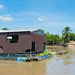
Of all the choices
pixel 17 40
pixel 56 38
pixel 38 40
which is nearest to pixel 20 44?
pixel 17 40

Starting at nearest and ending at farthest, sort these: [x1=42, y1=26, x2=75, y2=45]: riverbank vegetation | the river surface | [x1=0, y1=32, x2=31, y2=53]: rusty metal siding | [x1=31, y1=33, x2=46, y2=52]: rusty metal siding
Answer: the river surface
[x1=0, y1=32, x2=31, y2=53]: rusty metal siding
[x1=31, y1=33, x2=46, y2=52]: rusty metal siding
[x1=42, y1=26, x2=75, y2=45]: riverbank vegetation

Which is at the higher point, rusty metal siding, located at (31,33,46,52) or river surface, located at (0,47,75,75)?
rusty metal siding, located at (31,33,46,52)

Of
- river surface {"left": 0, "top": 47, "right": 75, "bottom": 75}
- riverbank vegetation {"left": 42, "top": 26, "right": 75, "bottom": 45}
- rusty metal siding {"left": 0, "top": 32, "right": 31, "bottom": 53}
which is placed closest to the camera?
river surface {"left": 0, "top": 47, "right": 75, "bottom": 75}

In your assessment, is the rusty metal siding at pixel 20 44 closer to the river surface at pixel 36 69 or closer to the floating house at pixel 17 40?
the floating house at pixel 17 40

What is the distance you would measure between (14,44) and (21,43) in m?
1.04

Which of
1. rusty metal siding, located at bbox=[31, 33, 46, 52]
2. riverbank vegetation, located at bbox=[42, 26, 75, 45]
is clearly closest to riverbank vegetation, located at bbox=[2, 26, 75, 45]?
riverbank vegetation, located at bbox=[42, 26, 75, 45]

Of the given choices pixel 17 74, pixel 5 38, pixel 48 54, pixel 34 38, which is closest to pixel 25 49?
pixel 34 38

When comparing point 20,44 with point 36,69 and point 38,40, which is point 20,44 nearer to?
point 38,40

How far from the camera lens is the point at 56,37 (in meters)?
76.8

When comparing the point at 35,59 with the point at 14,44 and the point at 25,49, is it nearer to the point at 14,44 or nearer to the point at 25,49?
the point at 25,49

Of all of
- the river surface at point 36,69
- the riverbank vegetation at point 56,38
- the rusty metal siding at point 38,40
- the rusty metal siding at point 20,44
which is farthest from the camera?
the riverbank vegetation at point 56,38

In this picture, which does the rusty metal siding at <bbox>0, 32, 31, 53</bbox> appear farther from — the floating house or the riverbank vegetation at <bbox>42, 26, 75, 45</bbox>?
the riverbank vegetation at <bbox>42, 26, 75, 45</bbox>

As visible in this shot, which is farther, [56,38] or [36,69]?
[56,38]

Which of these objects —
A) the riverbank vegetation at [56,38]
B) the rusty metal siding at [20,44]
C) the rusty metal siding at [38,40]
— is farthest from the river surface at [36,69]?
the riverbank vegetation at [56,38]
